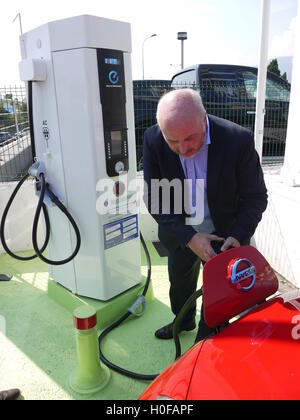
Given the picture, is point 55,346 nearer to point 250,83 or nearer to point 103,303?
point 103,303

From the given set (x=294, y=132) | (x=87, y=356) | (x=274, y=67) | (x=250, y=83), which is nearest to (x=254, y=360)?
(x=87, y=356)

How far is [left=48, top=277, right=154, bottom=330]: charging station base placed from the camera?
8.86 feet

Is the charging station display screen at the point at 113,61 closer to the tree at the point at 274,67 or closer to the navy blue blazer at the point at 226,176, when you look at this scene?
the navy blue blazer at the point at 226,176

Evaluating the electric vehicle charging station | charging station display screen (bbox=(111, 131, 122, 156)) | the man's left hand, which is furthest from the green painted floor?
charging station display screen (bbox=(111, 131, 122, 156))

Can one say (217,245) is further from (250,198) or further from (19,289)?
(19,289)

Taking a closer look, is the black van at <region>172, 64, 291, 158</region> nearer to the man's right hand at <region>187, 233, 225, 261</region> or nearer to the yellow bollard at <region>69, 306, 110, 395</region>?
the man's right hand at <region>187, 233, 225, 261</region>

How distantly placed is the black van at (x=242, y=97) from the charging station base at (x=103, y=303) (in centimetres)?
291

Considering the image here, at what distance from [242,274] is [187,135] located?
0.66 m

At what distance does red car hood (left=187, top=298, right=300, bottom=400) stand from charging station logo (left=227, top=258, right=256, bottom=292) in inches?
4.6

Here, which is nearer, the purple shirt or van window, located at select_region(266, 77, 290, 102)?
the purple shirt

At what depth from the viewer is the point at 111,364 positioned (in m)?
2.30
